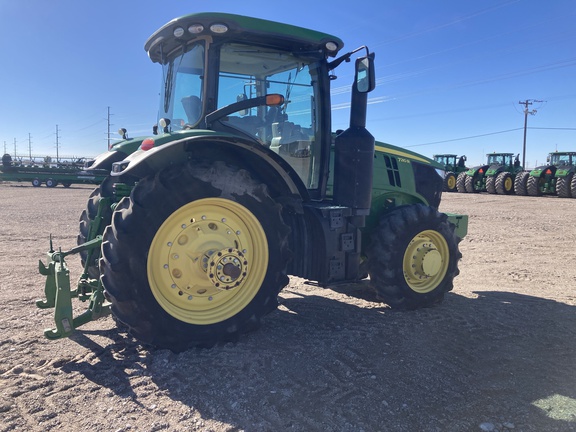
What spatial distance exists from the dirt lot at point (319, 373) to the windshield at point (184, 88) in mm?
1930

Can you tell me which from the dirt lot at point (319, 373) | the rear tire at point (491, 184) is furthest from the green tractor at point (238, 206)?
the rear tire at point (491, 184)

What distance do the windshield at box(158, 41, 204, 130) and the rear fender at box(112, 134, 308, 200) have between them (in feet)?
1.68

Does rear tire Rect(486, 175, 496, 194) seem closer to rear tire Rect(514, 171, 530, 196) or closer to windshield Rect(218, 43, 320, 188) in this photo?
rear tire Rect(514, 171, 530, 196)

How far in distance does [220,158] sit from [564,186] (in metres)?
24.0

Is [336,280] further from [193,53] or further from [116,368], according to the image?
[193,53]

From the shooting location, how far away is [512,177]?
26.4 metres

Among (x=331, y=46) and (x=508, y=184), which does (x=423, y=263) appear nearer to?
(x=331, y=46)

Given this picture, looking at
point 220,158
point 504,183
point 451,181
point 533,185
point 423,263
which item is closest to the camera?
point 220,158

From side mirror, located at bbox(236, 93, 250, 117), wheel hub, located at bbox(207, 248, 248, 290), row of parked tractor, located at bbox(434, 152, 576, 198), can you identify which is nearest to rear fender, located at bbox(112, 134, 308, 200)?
side mirror, located at bbox(236, 93, 250, 117)

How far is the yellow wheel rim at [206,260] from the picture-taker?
3.36 metres

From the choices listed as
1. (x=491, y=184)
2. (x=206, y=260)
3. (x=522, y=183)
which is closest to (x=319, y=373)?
(x=206, y=260)

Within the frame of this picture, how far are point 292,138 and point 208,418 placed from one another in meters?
2.59

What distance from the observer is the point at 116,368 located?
3.23m

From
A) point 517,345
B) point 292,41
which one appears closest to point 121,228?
point 292,41
